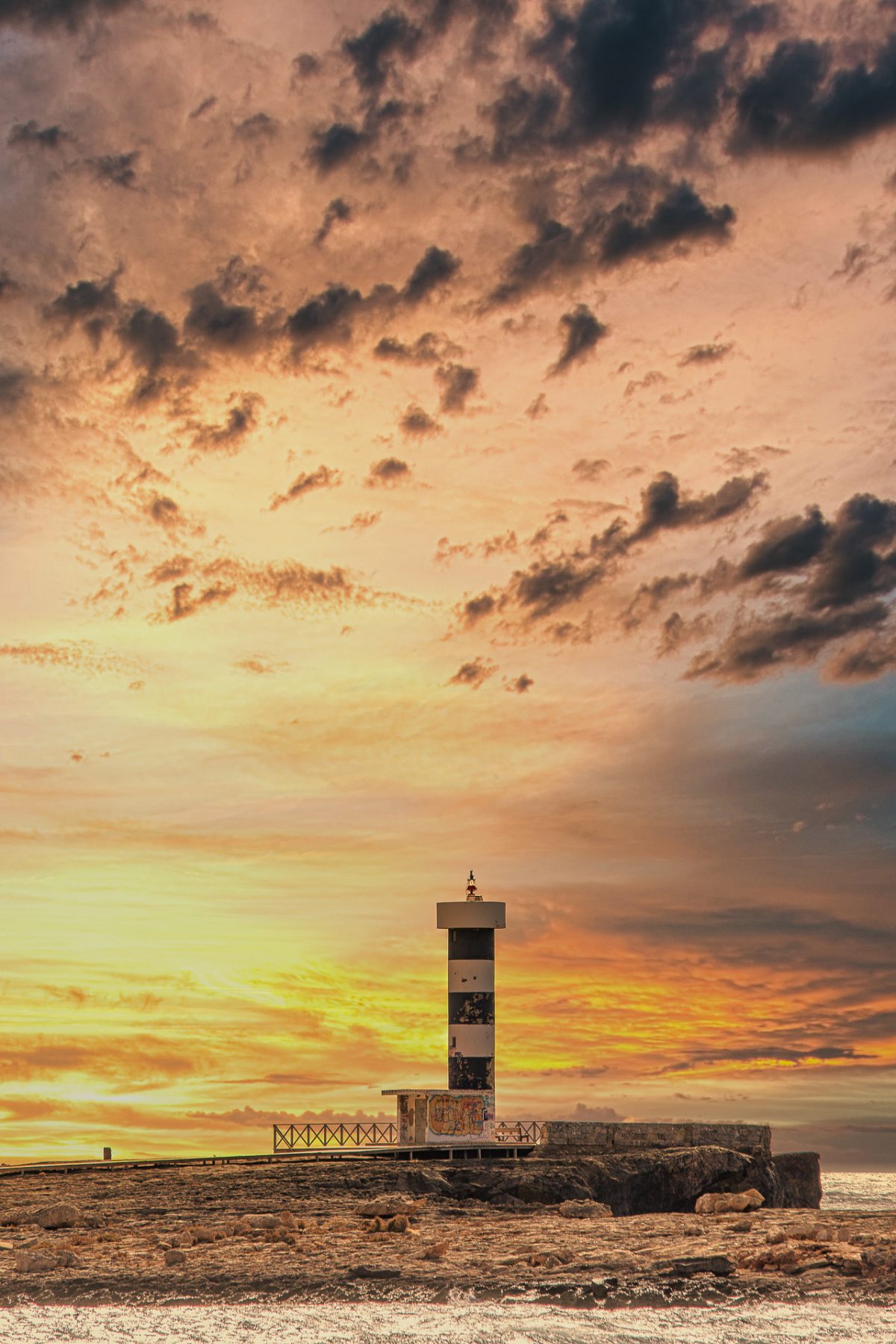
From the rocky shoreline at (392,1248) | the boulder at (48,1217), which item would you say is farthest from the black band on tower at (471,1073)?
the boulder at (48,1217)

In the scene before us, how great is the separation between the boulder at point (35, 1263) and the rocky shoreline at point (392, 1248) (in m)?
0.03

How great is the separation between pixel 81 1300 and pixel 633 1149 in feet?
84.5

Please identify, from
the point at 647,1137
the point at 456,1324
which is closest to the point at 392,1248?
the point at 456,1324

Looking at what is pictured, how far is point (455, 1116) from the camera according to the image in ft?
161

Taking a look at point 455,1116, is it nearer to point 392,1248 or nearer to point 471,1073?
point 471,1073

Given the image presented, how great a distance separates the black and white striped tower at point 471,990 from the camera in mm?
52812

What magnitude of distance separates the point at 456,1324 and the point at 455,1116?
102 feet

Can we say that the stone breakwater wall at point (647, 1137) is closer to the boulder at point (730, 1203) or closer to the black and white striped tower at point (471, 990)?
the black and white striped tower at point (471, 990)

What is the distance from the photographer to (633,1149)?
4394 cm

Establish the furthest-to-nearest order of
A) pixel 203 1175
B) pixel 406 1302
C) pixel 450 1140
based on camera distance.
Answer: pixel 450 1140, pixel 203 1175, pixel 406 1302

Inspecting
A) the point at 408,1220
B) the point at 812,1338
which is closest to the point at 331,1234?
the point at 408,1220

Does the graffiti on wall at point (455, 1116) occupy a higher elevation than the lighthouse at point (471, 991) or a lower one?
lower

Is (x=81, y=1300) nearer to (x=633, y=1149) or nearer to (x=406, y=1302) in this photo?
(x=406, y=1302)

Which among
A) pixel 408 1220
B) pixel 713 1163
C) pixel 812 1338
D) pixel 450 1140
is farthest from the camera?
pixel 450 1140
